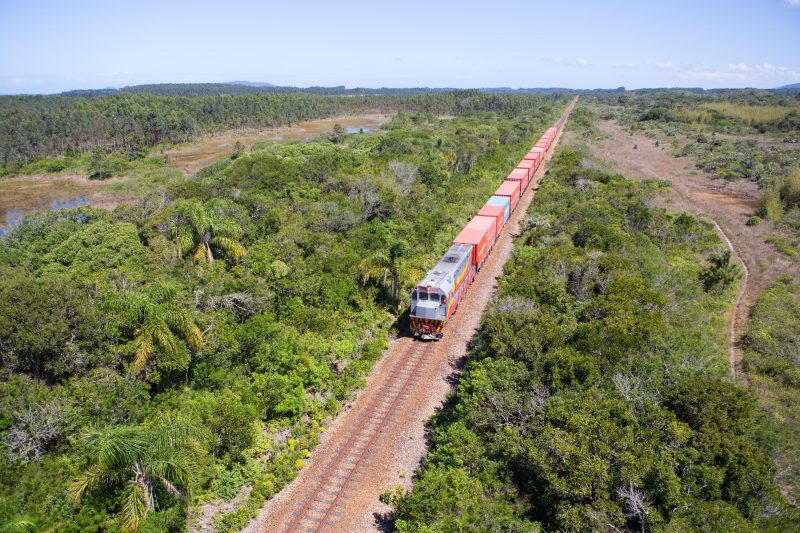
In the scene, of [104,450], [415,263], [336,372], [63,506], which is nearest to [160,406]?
[63,506]

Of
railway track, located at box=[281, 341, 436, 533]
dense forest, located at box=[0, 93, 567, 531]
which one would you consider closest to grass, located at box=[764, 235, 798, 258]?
dense forest, located at box=[0, 93, 567, 531]

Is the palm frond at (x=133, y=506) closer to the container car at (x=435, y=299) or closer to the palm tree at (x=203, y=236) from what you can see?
the container car at (x=435, y=299)

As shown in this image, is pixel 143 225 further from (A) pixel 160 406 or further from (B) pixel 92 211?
(A) pixel 160 406

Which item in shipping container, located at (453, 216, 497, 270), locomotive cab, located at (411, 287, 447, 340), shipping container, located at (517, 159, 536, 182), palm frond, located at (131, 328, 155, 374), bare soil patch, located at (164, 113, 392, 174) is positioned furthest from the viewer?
bare soil patch, located at (164, 113, 392, 174)

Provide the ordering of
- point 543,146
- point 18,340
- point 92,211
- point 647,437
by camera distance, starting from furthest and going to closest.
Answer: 1. point 543,146
2. point 92,211
3. point 18,340
4. point 647,437

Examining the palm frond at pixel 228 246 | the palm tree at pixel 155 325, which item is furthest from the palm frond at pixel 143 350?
the palm frond at pixel 228 246

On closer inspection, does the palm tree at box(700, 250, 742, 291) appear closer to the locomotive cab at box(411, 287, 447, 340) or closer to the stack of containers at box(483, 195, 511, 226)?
the stack of containers at box(483, 195, 511, 226)

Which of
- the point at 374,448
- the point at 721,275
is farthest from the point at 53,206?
the point at 721,275
